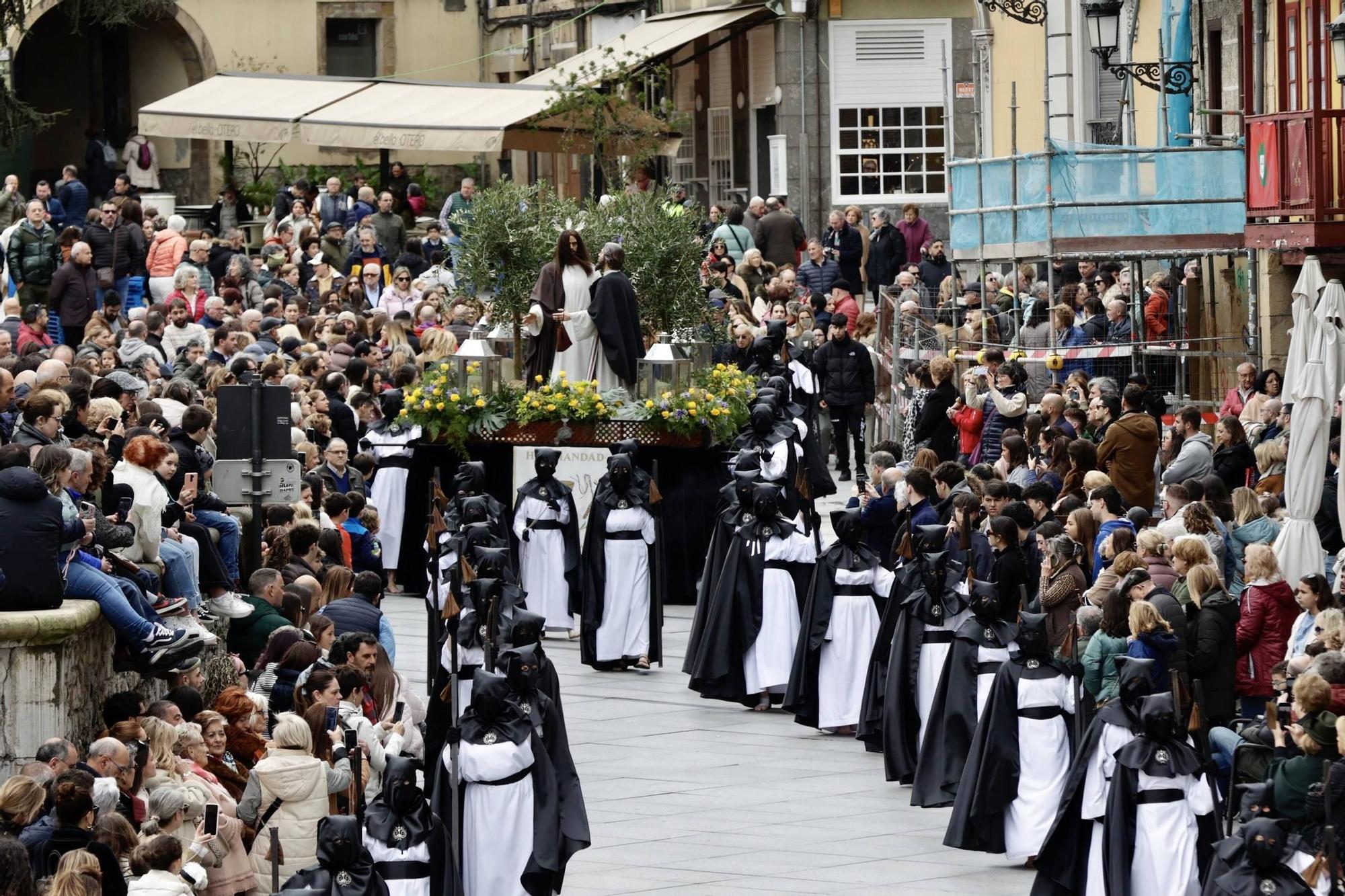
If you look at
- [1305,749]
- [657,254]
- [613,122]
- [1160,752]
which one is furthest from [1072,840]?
[613,122]

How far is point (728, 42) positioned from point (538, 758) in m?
26.0

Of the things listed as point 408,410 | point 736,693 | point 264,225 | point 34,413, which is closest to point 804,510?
point 736,693

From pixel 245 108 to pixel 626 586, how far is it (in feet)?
57.7

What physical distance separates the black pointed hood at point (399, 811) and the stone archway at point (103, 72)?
34.2 metres

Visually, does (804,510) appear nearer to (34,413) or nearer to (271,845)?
(34,413)

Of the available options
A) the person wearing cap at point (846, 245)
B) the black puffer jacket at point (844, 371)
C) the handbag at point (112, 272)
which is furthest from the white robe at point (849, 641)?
the person wearing cap at point (846, 245)

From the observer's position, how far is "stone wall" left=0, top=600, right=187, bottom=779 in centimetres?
1212

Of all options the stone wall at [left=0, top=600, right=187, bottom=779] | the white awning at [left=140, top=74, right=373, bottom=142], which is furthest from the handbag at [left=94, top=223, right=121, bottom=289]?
the stone wall at [left=0, top=600, right=187, bottom=779]

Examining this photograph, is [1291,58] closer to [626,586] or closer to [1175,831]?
[626,586]

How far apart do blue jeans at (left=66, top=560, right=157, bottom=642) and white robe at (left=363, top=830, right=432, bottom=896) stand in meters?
2.39

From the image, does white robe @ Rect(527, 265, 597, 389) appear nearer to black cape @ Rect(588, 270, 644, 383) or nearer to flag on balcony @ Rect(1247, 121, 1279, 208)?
black cape @ Rect(588, 270, 644, 383)

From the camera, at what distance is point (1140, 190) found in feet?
74.6

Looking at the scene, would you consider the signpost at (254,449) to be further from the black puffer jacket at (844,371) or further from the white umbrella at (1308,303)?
the black puffer jacket at (844,371)

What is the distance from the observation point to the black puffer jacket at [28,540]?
1207 centimetres
